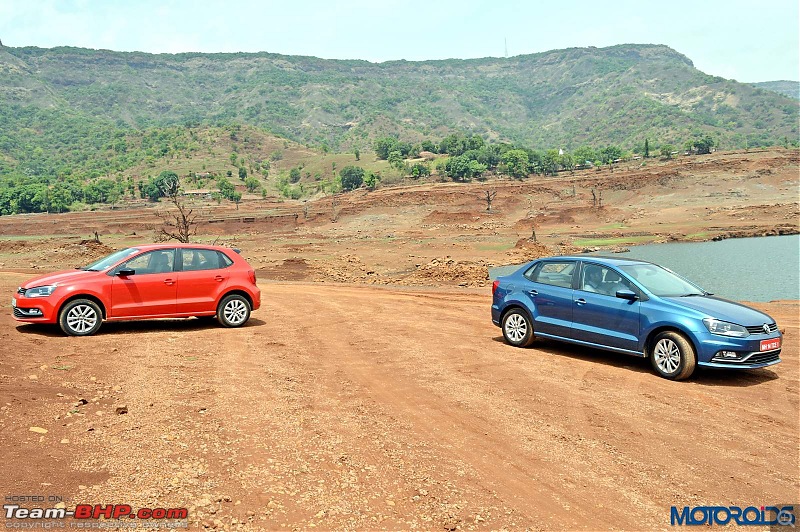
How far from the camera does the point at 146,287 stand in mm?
11938

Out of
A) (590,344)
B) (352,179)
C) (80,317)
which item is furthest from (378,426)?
(352,179)

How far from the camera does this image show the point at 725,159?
3519 inches

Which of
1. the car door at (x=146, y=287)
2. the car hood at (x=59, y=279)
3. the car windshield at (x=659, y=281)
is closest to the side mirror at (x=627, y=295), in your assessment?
the car windshield at (x=659, y=281)

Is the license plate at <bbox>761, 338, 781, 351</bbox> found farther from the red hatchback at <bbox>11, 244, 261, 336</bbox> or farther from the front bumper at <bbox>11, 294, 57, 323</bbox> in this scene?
the front bumper at <bbox>11, 294, 57, 323</bbox>

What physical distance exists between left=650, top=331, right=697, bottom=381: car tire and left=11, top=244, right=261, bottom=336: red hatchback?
762cm

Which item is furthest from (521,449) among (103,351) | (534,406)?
Answer: (103,351)

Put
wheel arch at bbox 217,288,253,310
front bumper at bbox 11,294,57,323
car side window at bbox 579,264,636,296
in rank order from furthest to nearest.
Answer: wheel arch at bbox 217,288,253,310 → front bumper at bbox 11,294,57,323 → car side window at bbox 579,264,636,296

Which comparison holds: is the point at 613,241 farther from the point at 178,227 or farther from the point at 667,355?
the point at 667,355

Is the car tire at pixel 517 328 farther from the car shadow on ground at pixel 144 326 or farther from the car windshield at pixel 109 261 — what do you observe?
the car windshield at pixel 109 261

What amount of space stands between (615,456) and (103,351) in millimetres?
7621

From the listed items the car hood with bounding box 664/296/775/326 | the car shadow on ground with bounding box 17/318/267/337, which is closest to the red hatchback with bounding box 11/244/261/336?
the car shadow on ground with bounding box 17/318/267/337

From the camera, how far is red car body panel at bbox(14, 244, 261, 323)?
11.2 m

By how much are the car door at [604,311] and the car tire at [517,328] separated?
36.6 inches

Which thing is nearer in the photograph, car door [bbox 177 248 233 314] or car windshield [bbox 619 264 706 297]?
car windshield [bbox 619 264 706 297]
